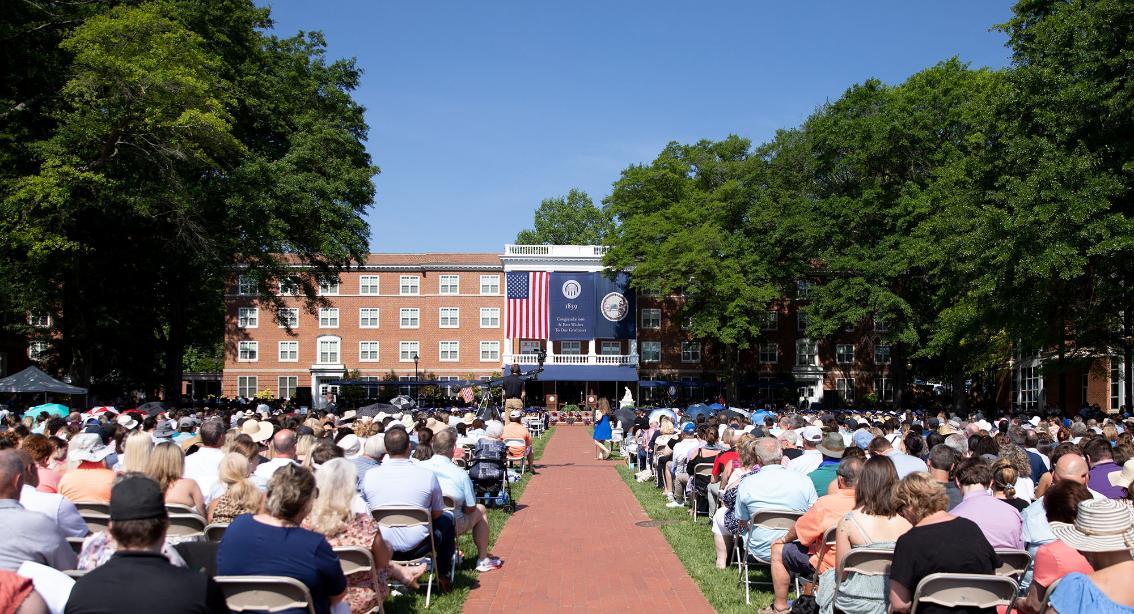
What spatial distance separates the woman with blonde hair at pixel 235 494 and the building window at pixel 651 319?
2170 inches

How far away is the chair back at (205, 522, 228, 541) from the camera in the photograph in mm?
6371

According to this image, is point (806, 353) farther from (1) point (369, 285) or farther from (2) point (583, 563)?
(2) point (583, 563)

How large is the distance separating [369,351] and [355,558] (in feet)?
187

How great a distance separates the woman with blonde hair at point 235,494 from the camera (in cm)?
655

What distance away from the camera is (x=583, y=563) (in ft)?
32.0

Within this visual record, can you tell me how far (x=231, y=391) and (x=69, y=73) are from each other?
38236mm

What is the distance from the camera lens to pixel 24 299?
26219 millimetres

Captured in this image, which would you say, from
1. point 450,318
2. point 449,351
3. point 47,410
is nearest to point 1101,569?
point 47,410

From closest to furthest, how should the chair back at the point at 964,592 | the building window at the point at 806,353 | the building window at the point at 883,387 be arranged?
the chair back at the point at 964,592
the building window at the point at 883,387
the building window at the point at 806,353

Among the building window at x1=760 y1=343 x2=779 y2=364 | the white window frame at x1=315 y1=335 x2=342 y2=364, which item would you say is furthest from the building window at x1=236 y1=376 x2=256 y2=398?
the building window at x1=760 y1=343 x2=779 y2=364

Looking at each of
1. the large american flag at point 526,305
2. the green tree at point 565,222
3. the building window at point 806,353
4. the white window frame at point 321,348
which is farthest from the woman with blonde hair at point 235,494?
the green tree at point 565,222

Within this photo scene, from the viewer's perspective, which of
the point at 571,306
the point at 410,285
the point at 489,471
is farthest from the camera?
the point at 410,285

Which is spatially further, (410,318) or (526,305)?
(410,318)

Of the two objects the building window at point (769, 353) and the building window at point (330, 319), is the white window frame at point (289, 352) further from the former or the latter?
the building window at point (769, 353)
